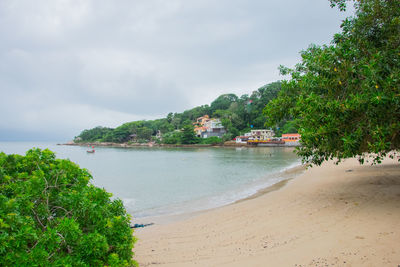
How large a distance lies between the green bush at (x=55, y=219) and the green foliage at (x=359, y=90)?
5096 mm

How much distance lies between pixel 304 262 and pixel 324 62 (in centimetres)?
532

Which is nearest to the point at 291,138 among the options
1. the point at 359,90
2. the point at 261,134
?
the point at 261,134

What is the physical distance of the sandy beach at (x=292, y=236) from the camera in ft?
14.3

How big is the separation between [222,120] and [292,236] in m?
81.1

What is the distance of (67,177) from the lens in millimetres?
3838

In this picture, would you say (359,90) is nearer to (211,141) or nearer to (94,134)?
(211,141)

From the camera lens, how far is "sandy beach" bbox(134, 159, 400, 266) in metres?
4.34

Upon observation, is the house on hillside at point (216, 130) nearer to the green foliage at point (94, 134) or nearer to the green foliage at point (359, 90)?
the green foliage at point (94, 134)

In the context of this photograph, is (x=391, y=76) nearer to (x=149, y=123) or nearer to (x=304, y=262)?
(x=304, y=262)

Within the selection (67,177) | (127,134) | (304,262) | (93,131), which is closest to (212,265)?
(304,262)

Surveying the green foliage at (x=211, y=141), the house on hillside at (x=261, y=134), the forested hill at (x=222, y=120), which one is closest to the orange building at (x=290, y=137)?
the forested hill at (x=222, y=120)

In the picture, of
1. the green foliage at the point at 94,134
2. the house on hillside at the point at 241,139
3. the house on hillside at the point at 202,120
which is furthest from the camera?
the green foliage at the point at 94,134

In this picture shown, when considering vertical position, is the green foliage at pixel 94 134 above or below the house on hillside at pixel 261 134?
above

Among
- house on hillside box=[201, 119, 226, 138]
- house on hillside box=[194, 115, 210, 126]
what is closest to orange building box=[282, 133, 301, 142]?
house on hillside box=[201, 119, 226, 138]
